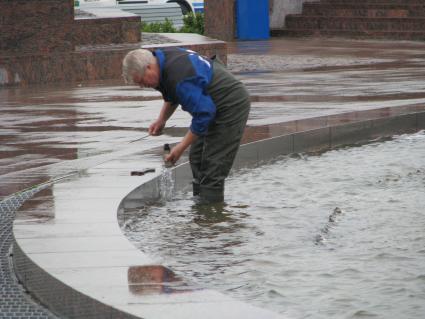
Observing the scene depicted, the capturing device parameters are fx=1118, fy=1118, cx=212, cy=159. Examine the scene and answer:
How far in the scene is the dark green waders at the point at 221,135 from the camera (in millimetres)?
7469

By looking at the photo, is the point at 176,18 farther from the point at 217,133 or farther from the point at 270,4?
the point at 217,133

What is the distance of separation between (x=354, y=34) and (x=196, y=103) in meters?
21.8

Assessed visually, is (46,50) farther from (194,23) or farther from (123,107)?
(194,23)

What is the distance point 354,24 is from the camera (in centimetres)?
2838

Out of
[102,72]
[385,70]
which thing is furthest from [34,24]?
[385,70]

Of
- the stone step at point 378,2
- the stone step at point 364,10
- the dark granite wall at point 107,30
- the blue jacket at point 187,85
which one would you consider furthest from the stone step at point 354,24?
the blue jacket at point 187,85

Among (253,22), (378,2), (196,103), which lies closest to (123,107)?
(196,103)

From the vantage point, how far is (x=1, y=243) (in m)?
6.58

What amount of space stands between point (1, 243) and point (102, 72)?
11.8 metres

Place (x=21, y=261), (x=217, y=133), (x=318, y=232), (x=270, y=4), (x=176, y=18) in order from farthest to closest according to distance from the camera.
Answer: (x=176, y=18) < (x=270, y=4) < (x=217, y=133) < (x=318, y=232) < (x=21, y=261)

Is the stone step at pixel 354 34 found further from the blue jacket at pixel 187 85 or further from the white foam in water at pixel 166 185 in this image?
the blue jacket at pixel 187 85

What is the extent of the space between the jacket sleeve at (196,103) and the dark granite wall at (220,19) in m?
21.7

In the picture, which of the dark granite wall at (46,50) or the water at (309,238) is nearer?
the water at (309,238)

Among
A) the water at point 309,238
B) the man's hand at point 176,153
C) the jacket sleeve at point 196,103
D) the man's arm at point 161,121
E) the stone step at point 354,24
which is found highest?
the jacket sleeve at point 196,103
